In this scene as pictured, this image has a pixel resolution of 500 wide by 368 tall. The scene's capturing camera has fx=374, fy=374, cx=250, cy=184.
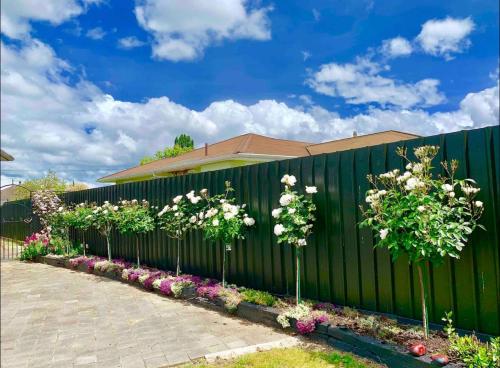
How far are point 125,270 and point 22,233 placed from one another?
9033mm

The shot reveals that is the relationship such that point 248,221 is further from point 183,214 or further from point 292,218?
point 183,214

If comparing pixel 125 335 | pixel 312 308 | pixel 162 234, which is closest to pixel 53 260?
pixel 162 234

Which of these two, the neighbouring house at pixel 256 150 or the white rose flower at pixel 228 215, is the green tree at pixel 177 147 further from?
the white rose flower at pixel 228 215

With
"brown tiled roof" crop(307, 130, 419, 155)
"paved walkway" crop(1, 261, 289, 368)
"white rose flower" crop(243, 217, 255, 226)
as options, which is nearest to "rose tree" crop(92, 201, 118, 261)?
"paved walkway" crop(1, 261, 289, 368)

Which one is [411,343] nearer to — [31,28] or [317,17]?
[31,28]

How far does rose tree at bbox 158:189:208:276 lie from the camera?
629 centimetres

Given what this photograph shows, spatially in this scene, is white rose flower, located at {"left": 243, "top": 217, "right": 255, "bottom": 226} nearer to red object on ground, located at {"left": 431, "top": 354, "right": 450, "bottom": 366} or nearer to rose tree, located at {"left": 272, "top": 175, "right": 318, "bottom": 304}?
rose tree, located at {"left": 272, "top": 175, "right": 318, "bottom": 304}

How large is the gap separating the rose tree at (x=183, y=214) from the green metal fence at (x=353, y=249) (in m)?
0.21

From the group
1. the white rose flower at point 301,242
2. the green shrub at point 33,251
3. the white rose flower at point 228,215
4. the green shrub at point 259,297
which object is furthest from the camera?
the green shrub at point 33,251

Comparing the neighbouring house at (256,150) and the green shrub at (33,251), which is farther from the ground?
the neighbouring house at (256,150)

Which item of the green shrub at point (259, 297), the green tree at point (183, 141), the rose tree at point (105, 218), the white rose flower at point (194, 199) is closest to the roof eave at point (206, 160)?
the rose tree at point (105, 218)

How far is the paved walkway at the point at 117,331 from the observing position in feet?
11.9

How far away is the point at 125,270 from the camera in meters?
7.64

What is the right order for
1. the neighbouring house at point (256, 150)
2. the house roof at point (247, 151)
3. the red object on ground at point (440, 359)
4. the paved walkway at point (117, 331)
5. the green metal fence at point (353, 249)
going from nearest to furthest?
1. the red object on ground at point (440, 359)
2. the green metal fence at point (353, 249)
3. the paved walkway at point (117, 331)
4. the house roof at point (247, 151)
5. the neighbouring house at point (256, 150)
